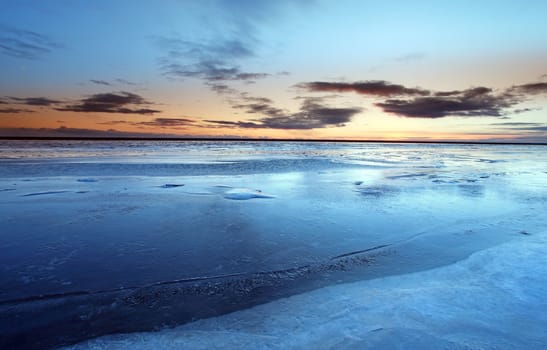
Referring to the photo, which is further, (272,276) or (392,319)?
(272,276)

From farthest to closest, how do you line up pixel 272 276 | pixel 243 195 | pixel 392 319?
1. pixel 243 195
2. pixel 272 276
3. pixel 392 319

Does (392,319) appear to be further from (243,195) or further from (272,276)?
(243,195)

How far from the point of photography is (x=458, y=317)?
2.78 metres

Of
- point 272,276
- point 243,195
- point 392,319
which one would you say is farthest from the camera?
point 243,195

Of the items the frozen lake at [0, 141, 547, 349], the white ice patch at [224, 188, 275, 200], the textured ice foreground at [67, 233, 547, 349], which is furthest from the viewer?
the white ice patch at [224, 188, 275, 200]

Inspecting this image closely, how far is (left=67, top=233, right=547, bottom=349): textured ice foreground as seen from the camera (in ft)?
7.96

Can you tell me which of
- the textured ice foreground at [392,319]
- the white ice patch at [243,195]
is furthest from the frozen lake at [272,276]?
the white ice patch at [243,195]

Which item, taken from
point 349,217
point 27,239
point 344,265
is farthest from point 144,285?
point 349,217

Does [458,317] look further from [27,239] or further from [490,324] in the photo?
[27,239]

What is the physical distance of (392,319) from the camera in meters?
2.76

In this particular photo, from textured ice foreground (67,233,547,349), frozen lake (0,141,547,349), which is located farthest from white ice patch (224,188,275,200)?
textured ice foreground (67,233,547,349)

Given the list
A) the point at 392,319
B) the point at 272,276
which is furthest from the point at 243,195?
the point at 392,319

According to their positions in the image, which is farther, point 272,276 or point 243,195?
point 243,195

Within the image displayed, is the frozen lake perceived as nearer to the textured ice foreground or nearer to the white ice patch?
the textured ice foreground
